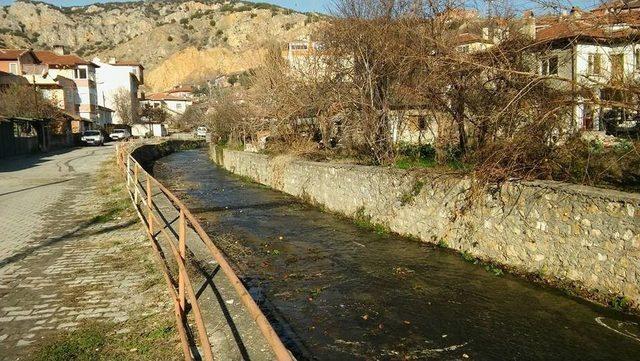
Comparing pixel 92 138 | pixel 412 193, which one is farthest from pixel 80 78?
pixel 412 193

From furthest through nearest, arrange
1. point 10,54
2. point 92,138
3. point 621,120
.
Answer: point 10,54, point 92,138, point 621,120

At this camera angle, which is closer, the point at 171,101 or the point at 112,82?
the point at 112,82

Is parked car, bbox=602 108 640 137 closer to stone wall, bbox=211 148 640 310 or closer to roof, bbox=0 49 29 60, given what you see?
stone wall, bbox=211 148 640 310

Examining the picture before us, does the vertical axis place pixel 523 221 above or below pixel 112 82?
below

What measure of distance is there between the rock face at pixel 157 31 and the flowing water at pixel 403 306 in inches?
4524

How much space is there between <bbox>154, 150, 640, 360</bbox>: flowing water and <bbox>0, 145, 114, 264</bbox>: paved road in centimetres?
413

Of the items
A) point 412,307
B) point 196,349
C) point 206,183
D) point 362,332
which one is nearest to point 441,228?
point 412,307

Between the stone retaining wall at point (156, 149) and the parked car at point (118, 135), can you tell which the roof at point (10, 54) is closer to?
the parked car at point (118, 135)

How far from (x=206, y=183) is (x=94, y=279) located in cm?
1614

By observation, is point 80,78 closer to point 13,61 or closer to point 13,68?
point 13,68

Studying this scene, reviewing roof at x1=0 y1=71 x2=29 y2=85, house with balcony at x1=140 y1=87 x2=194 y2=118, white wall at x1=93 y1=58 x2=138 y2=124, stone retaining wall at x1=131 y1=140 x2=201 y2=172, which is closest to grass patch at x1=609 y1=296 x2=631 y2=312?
stone retaining wall at x1=131 y1=140 x2=201 y2=172

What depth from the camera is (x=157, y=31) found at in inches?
5753

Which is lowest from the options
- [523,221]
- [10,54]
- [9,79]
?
[523,221]

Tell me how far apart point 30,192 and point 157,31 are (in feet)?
462
